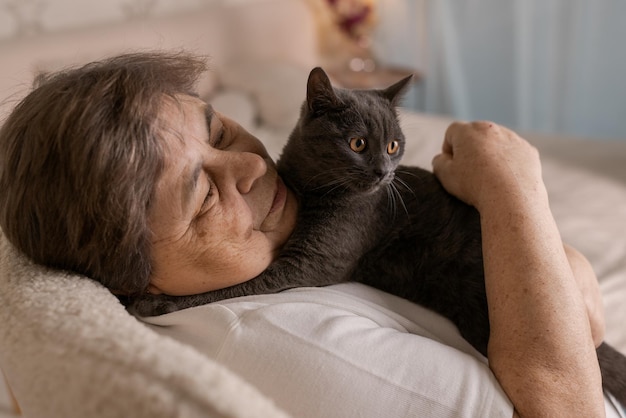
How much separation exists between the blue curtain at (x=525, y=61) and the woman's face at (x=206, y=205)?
2464mm

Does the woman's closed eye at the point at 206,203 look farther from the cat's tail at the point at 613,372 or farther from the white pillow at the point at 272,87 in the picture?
the white pillow at the point at 272,87

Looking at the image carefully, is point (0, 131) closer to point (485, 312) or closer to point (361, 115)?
point (361, 115)

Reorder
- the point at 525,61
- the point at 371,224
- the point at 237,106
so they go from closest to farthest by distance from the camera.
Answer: the point at 371,224
the point at 237,106
the point at 525,61

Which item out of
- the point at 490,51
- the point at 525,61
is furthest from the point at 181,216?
the point at 490,51

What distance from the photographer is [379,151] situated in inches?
43.2

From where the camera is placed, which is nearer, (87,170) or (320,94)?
(87,170)

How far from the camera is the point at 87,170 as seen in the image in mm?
750

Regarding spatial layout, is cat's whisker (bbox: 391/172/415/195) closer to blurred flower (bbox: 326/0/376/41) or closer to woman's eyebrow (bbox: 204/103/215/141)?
woman's eyebrow (bbox: 204/103/215/141)

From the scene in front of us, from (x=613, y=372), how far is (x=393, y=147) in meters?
0.57

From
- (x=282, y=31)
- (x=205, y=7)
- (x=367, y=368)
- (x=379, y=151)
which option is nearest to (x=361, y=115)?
(x=379, y=151)

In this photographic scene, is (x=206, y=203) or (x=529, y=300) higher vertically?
(x=206, y=203)

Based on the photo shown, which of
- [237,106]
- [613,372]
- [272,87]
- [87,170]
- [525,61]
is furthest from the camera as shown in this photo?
[525,61]

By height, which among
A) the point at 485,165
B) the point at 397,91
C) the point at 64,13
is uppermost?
the point at 64,13

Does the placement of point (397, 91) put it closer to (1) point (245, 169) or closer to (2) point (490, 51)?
(1) point (245, 169)
